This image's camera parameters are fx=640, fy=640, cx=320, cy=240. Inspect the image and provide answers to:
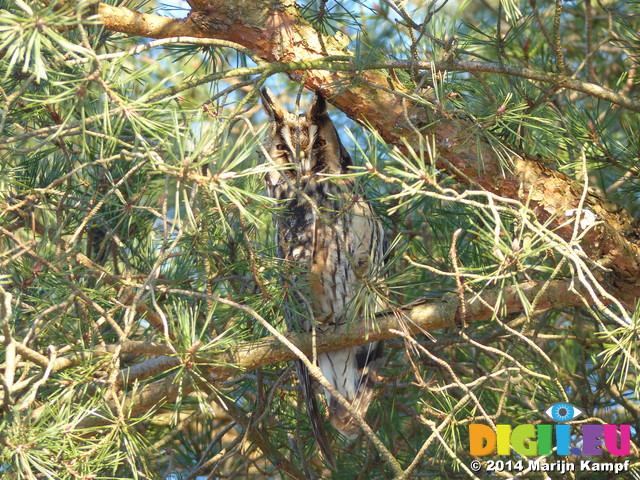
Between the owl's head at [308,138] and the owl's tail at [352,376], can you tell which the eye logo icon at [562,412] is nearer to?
the owl's tail at [352,376]

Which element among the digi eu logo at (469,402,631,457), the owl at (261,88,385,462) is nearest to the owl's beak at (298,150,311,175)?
the owl at (261,88,385,462)

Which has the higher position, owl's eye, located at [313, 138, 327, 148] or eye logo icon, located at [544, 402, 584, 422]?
owl's eye, located at [313, 138, 327, 148]

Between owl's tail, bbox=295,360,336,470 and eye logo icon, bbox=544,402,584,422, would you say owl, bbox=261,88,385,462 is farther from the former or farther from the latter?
eye logo icon, bbox=544,402,584,422

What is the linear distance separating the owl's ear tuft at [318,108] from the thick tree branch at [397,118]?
1.34ft

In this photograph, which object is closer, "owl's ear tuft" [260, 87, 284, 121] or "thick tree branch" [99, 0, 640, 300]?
"thick tree branch" [99, 0, 640, 300]

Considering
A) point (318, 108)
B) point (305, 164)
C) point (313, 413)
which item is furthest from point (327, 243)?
point (313, 413)

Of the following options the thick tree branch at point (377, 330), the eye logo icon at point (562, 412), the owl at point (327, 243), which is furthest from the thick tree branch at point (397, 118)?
the owl at point (327, 243)

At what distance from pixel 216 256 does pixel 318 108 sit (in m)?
0.64

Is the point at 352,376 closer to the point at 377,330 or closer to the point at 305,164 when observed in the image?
the point at 377,330

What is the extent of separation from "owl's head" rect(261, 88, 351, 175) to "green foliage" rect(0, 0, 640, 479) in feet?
0.50

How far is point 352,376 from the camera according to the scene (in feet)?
7.11

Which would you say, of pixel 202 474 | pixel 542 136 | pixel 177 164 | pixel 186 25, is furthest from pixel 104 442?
pixel 542 136

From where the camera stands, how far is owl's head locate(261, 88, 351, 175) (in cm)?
212

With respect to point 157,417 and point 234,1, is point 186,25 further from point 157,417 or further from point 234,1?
point 157,417
